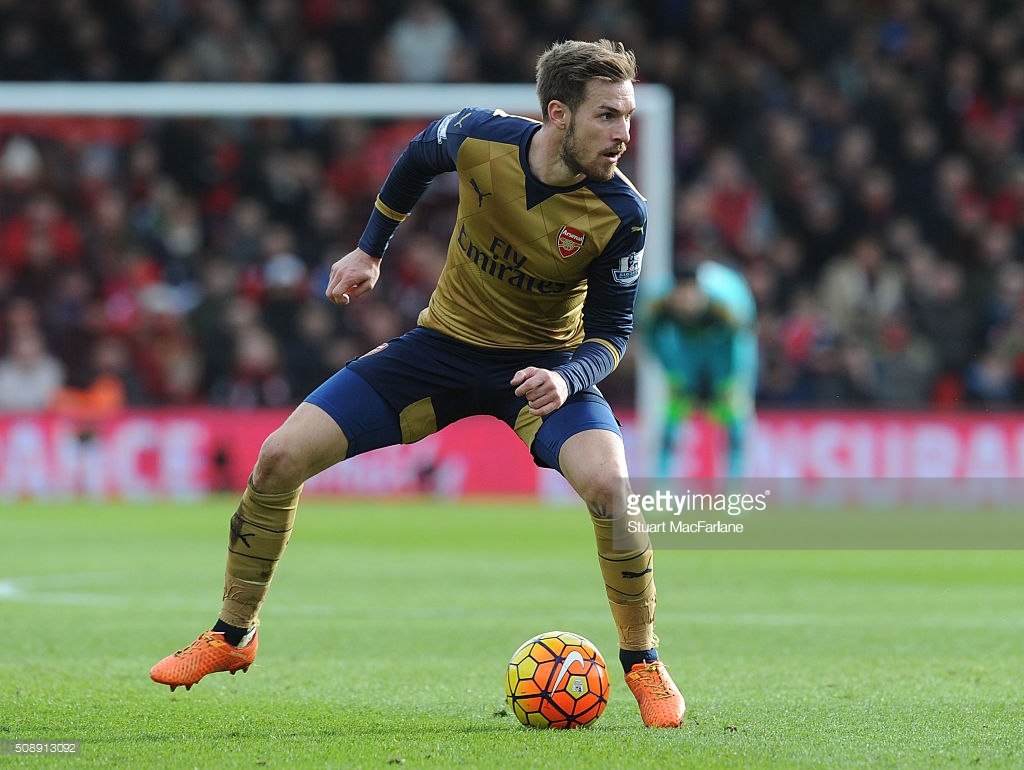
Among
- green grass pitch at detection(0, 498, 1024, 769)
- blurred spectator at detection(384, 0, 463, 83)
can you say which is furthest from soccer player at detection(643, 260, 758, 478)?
blurred spectator at detection(384, 0, 463, 83)

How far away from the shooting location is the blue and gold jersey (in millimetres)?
5270

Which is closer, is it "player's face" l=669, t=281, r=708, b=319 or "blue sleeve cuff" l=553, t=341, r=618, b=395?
"blue sleeve cuff" l=553, t=341, r=618, b=395

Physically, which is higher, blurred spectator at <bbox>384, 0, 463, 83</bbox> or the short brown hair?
blurred spectator at <bbox>384, 0, 463, 83</bbox>

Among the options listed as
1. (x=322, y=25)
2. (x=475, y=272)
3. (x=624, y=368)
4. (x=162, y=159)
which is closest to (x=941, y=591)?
(x=475, y=272)

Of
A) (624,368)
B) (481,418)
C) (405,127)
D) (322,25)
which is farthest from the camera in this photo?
(322,25)

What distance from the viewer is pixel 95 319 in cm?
1783

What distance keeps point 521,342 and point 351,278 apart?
657 millimetres

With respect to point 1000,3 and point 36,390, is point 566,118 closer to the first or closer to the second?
point 36,390

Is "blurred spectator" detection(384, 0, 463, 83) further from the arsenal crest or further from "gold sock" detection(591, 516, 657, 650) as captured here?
"gold sock" detection(591, 516, 657, 650)

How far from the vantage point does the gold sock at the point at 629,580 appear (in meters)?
5.09

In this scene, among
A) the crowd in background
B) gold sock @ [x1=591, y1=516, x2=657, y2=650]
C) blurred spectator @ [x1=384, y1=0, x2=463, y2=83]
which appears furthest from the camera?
blurred spectator @ [x1=384, y1=0, x2=463, y2=83]

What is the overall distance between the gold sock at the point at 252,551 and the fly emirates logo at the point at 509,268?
3.35 feet

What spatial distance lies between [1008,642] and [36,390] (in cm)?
1254

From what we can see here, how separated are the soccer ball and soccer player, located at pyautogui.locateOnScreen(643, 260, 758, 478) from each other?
9.91m
